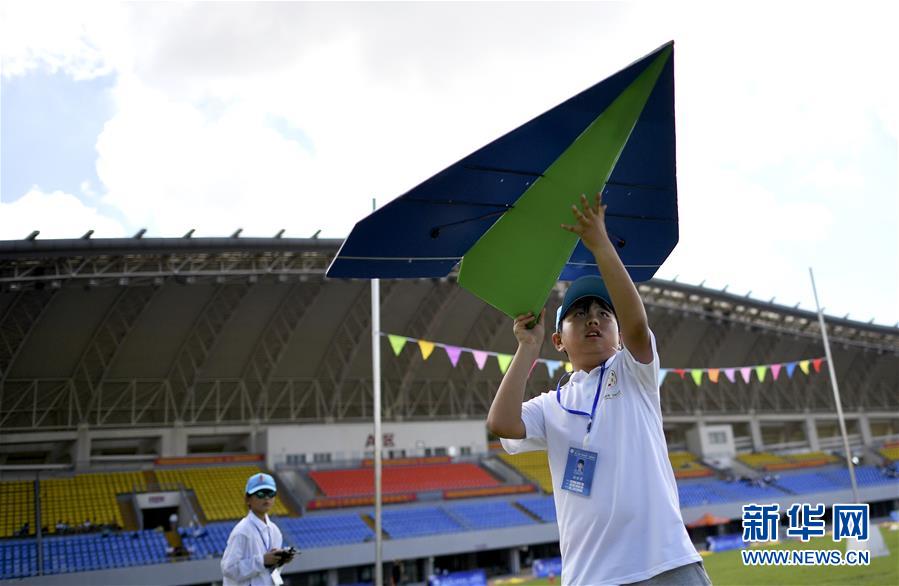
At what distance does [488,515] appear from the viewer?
90.2 feet

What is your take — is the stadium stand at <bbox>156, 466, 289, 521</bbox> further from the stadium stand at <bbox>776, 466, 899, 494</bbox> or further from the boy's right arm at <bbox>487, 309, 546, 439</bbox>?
the stadium stand at <bbox>776, 466, 899, 494</bbox>

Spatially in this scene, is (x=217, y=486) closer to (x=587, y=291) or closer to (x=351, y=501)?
(x=351, y=501)

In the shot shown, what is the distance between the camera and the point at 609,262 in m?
2.01

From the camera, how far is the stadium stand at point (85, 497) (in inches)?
898

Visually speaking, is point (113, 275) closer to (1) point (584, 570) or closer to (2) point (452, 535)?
(2) point (452, 535)

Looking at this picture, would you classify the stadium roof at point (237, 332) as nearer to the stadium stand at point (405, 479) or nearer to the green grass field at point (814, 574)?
the stadium stand at point (405, 479)

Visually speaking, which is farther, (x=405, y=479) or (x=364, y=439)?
(x=364, y=439)

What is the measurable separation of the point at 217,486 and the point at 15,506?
7035 mm

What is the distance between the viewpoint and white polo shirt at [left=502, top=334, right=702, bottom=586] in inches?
76.5

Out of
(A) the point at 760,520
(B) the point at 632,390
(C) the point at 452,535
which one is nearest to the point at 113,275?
(C) the point at 452,535

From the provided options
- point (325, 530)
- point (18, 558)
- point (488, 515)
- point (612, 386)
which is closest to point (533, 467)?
point (488, 515)

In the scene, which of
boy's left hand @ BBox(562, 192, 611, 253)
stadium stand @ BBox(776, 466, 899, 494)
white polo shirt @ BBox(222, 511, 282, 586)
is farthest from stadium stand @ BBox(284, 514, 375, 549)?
stadium stand @ BBox(776, 466, 899, 494)

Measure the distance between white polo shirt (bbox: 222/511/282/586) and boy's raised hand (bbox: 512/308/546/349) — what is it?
3414 millimetres

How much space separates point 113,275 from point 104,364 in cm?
720
